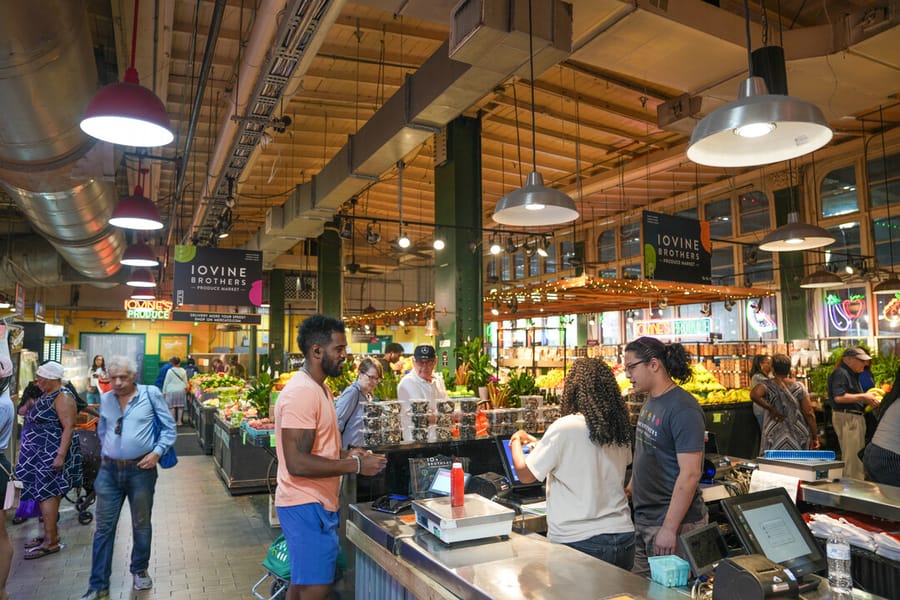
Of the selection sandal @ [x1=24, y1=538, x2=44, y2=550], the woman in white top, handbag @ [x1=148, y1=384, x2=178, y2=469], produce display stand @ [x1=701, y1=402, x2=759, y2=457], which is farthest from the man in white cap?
the woman in white top

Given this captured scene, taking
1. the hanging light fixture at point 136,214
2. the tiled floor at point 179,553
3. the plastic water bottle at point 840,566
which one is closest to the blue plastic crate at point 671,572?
the plastic water bottle at point 840,566

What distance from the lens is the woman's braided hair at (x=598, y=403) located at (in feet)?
9.08

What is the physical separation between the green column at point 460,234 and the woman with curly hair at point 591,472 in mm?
5970

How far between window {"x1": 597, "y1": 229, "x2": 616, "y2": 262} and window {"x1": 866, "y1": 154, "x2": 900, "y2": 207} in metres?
6.66

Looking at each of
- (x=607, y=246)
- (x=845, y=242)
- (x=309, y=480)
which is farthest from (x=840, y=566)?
(x=607, y=246)

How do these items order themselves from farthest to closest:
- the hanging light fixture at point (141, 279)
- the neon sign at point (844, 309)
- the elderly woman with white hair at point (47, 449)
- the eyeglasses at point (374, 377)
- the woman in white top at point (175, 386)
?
the woman in white top at point (175, 386)
the neon sign at point (844, 309)
the hanging light fixture at point (141, 279)
the elderly woman with white hair at point (47, 449)
the eyeglasses at point (374, 377)

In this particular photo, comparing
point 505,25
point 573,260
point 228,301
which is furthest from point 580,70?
point 228,301

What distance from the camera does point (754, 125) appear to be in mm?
2645

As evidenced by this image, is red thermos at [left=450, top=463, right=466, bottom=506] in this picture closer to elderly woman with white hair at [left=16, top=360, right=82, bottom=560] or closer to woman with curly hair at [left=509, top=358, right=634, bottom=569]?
woman with curly hair at [left=509, top=358, right=634, bottom=569]

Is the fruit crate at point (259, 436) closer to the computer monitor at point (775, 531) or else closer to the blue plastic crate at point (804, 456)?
the blue plastic crate at point (804, 456)

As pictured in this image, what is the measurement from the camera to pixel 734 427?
28.7ft

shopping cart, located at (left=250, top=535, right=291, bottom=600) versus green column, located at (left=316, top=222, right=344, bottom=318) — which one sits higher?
green column, located at (left=316, top=222, right=344, bottom=318)

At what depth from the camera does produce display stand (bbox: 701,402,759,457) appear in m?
8.50

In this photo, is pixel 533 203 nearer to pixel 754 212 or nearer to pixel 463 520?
pixel 463 520
